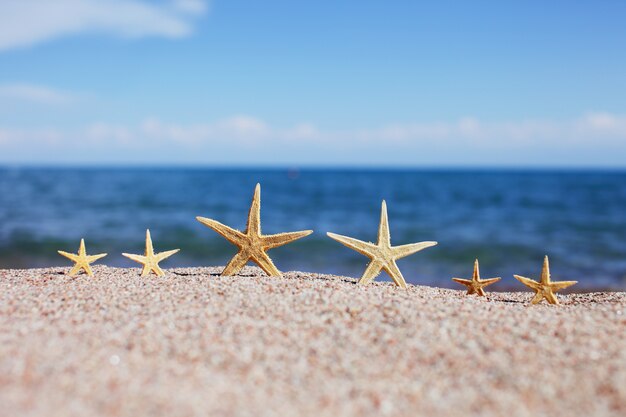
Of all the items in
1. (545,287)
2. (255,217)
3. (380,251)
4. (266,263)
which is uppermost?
(255,217)

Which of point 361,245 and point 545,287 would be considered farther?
point 361,245

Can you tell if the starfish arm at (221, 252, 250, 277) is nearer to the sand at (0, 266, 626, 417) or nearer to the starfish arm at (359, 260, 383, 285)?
the sand at (0, 266, 626, 417)

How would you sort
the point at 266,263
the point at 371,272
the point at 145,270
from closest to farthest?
the point at 371,272 → the point at 266,263 → the point at 145,270

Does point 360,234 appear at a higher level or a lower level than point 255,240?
lower

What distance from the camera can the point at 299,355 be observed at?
3.47m

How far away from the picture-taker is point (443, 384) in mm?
3158

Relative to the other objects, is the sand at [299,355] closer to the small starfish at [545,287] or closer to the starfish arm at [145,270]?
the small starfish at [545,287]

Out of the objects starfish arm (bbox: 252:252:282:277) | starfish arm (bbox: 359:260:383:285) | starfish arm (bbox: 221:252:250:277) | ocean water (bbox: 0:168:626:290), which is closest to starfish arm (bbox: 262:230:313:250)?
starfish arm (bbox: 252:252:282:277)

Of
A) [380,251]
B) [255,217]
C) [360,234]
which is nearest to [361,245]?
[380,251]

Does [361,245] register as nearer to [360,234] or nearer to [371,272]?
[371,272]

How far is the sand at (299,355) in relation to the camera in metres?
2.90

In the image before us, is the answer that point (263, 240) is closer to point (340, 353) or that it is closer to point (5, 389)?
point (340, 353)

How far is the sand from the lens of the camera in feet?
9.52

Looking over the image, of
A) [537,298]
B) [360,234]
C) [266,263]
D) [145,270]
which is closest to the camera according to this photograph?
[537,298]
